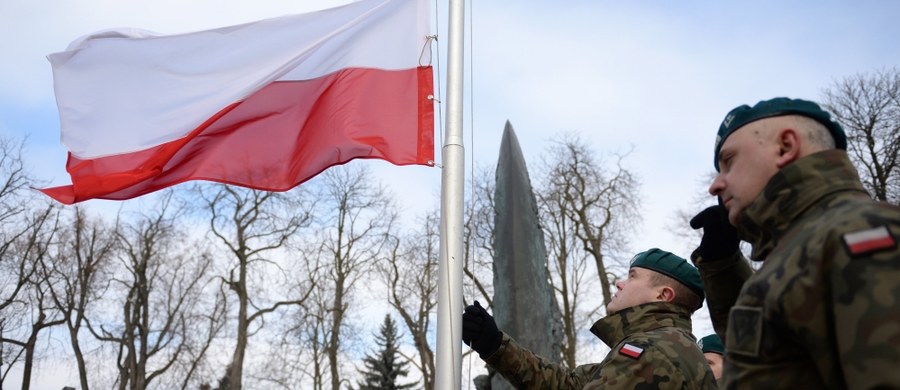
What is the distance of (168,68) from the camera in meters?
6.11

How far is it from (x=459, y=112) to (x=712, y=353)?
232 cm

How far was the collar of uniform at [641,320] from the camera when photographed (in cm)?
325

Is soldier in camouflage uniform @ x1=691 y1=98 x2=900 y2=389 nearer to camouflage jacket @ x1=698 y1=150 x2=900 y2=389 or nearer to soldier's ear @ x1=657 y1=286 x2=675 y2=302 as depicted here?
camouflage jacket @ x1=698 y1=150 x2=900 y2=389

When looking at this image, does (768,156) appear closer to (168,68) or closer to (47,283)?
(168,68)

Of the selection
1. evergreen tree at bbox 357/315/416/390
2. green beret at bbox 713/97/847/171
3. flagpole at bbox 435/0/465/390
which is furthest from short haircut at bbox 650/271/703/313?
evergreen tree at bbox 357/315/416/390

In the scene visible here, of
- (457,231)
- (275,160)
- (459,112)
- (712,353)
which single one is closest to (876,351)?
(457,231)

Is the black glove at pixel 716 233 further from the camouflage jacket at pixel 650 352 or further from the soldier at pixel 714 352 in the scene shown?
the soldier at pixel 714 352

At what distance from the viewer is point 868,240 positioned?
4.69 feet

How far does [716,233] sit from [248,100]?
4.23 m

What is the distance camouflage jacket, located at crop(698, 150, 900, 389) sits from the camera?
4.46ft

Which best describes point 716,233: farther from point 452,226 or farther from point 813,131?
point 452,226

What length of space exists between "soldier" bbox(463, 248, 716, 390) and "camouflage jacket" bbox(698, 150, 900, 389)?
1.12 metres

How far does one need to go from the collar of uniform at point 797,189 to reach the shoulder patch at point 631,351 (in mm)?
1167

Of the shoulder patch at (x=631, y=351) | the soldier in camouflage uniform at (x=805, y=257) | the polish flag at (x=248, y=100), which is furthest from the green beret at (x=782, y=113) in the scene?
the polish flag at (x=248, y=100)
